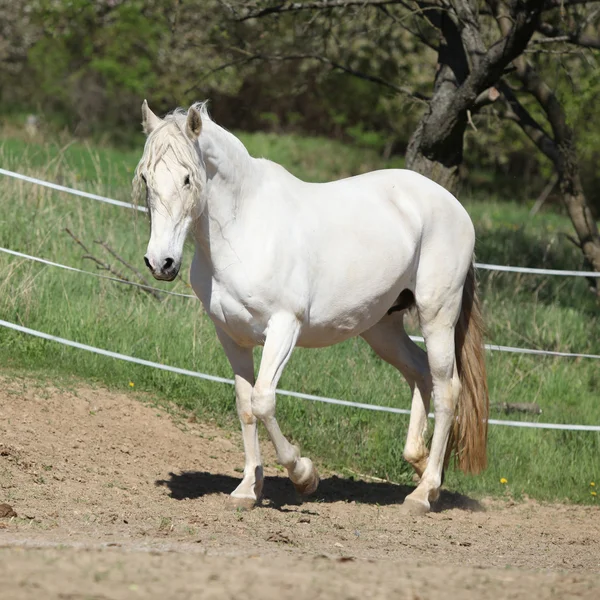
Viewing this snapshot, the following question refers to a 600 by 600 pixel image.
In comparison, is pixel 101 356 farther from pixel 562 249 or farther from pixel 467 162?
pixel 467 162

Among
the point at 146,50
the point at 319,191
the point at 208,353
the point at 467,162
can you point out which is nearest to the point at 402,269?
the point at 319,191

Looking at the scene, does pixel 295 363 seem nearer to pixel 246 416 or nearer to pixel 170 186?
pixel 246 416

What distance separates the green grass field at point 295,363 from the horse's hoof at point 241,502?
120 cm

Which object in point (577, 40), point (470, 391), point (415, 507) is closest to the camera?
point (415, 507)

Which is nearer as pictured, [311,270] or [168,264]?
[168,264]

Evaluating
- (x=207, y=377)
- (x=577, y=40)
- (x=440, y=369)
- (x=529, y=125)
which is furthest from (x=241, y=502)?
(x=529, y=125)

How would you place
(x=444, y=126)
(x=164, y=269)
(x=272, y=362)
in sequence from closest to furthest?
1. (x=164, y=269)
2. (x=272, y=362)
3. (x=444, y=126)

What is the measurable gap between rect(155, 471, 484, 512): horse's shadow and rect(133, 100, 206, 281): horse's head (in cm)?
174

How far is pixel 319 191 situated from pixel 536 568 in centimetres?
233

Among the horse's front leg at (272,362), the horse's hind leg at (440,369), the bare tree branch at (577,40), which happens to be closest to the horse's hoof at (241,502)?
the horse's front leg at (272,362)

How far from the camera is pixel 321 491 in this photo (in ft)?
21.1

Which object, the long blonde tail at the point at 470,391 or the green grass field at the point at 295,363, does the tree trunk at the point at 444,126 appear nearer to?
the green grass field at the point at 295,363

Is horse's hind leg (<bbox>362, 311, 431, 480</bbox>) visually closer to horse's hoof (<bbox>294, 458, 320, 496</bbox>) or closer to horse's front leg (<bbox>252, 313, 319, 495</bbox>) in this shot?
horse's hoof (<bbox>294, 458, 320, 496</bbox>)

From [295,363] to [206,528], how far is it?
2.78 meters
